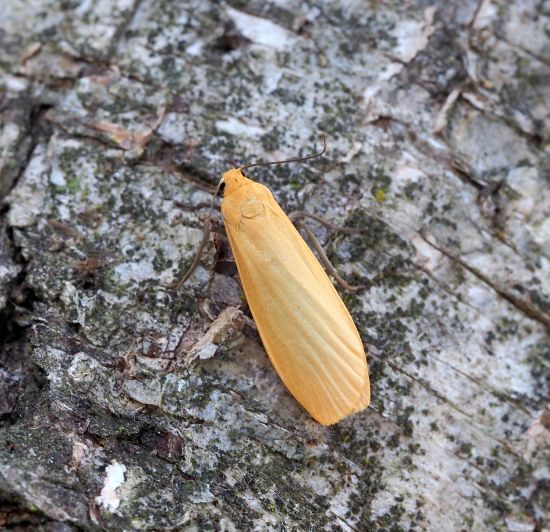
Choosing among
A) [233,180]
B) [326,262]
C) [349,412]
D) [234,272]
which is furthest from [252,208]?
[349,412]

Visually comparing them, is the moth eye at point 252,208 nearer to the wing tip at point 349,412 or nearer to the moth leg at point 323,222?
the moth leg at point 323,222

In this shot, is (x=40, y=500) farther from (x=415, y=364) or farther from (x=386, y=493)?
(x=415, y=364)

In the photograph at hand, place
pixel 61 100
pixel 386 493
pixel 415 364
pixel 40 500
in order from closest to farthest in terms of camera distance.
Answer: pixel 40 500 < pixel 386 493 < pixel 415 364 < pixel 61 100

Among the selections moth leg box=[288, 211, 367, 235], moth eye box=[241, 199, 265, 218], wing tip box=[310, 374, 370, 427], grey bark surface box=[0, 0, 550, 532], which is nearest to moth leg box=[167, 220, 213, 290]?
grey bark surface box=[0, 0, 550, 532]

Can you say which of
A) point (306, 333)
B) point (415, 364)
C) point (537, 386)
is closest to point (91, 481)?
point (306, 333)

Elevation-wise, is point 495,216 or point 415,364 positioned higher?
point 495,216

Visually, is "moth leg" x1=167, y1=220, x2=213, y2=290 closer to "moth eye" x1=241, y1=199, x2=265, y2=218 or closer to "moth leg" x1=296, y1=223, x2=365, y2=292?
"moth eye" x1=241, y1=199, x2=265, y2=218

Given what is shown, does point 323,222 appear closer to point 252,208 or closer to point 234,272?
point 252,208

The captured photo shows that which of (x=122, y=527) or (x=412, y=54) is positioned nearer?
(x=122, y=527)

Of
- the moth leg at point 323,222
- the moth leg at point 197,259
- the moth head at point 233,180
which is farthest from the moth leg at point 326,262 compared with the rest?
the moth leg at point 197,259
